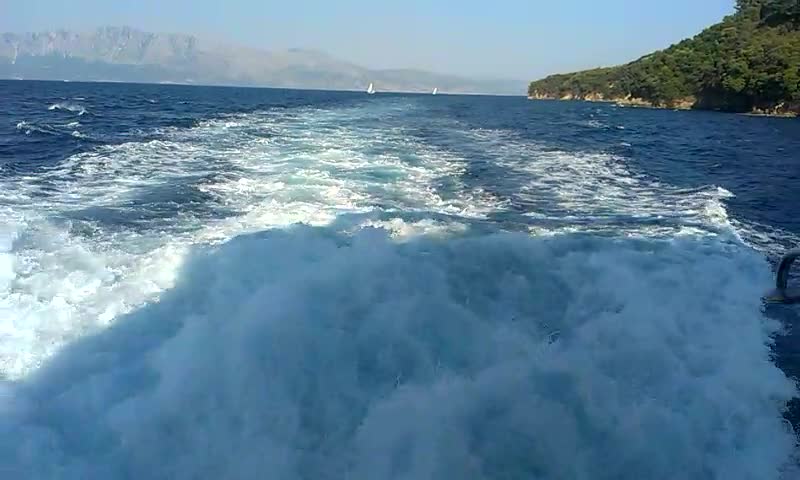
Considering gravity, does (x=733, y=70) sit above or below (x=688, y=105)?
above

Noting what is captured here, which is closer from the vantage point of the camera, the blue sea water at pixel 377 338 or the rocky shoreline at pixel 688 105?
the blue sea water at pixel 377 338

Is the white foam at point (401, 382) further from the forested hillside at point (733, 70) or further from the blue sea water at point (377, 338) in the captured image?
the forested hillside at point (733, 70)

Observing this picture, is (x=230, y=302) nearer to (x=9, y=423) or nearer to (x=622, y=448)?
(x=9, y=423)

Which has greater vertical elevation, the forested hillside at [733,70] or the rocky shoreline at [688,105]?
the forested hillside at [733,70]

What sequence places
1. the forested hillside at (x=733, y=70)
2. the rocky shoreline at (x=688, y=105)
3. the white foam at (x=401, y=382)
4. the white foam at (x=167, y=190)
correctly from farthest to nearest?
the forested hillside at (x=733, y=70), the rocky shoreline at (x=688, y=105), the white foam at (x=167, y=190), the white foam at (x=401, y=382)

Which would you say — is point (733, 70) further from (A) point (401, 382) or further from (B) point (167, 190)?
(A) point (401, 382)

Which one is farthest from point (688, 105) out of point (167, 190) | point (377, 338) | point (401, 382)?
point (401, 382)

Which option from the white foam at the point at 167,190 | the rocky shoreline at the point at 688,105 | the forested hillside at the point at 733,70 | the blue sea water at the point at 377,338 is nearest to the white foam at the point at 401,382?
the blue sea water at the point at 377,338
